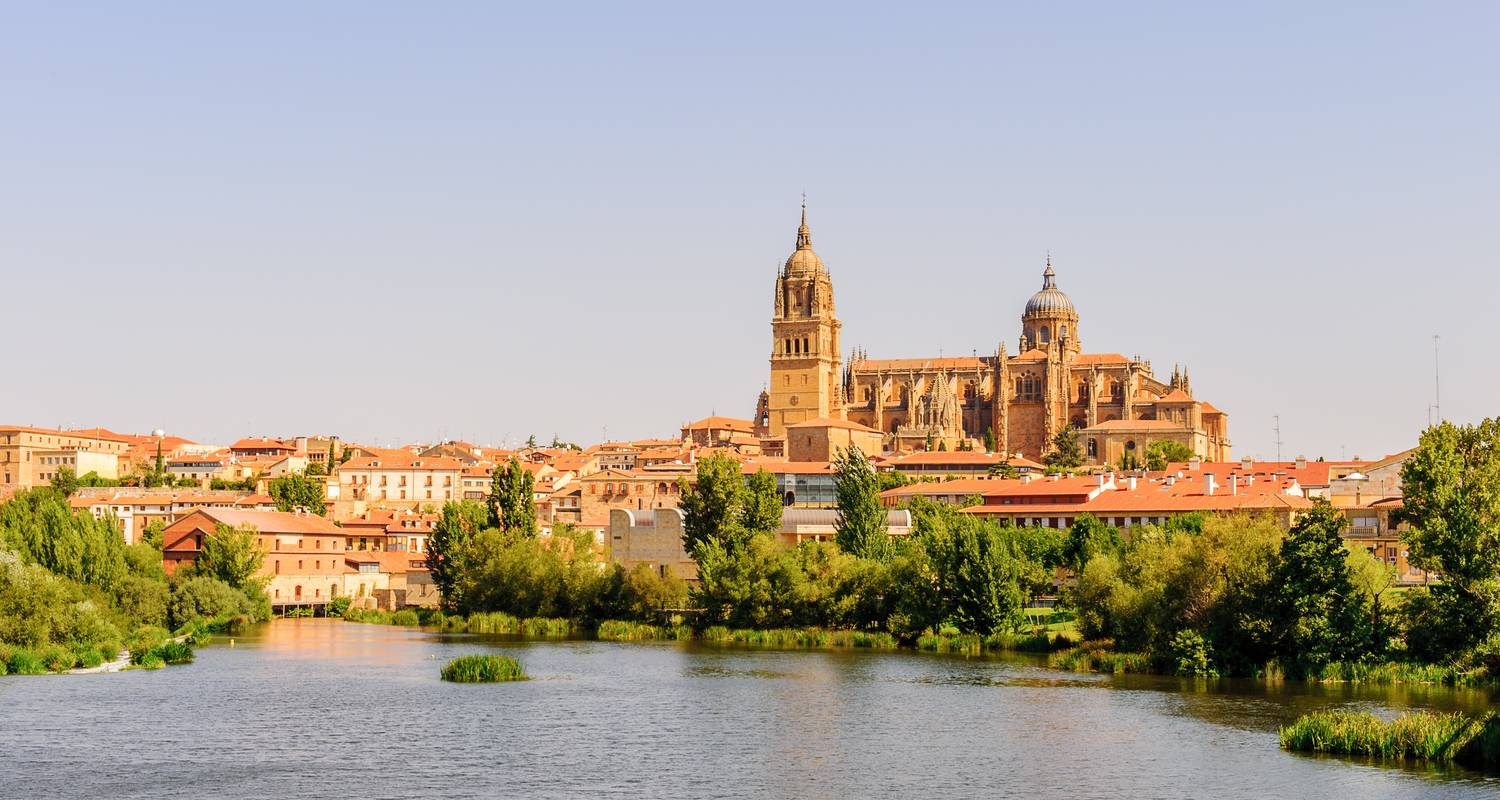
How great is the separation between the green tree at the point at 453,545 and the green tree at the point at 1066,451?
52428 millimetres

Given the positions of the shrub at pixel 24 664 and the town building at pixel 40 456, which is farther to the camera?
the town building at pixel 40 456

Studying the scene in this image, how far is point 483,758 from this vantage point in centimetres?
3073

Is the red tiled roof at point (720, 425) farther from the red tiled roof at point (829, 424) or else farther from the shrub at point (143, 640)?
the shrub at point (143, 640)

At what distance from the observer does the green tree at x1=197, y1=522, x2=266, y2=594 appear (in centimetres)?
6400

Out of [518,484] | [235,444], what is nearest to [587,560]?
[518,484]

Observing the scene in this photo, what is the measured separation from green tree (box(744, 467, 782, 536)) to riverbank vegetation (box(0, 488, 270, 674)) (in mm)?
16833

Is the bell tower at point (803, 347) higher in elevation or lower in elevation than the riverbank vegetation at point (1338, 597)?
higher

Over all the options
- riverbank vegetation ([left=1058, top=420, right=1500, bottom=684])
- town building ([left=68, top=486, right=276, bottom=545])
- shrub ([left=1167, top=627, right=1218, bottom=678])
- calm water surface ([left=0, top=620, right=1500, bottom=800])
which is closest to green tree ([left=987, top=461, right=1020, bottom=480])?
town building ([left=68, top=486, right=276, bottom=545])

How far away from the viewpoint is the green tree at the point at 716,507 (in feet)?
194

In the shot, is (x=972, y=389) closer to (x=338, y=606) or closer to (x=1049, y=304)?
(x=1049, y=304)

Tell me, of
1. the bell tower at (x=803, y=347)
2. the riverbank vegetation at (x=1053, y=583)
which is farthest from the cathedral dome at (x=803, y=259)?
the riverbank vegetation at (x=1053, y=583)

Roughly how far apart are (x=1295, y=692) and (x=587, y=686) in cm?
1482

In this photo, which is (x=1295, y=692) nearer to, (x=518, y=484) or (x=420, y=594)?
(x=518, y=484)

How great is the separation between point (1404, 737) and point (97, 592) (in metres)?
35.0
